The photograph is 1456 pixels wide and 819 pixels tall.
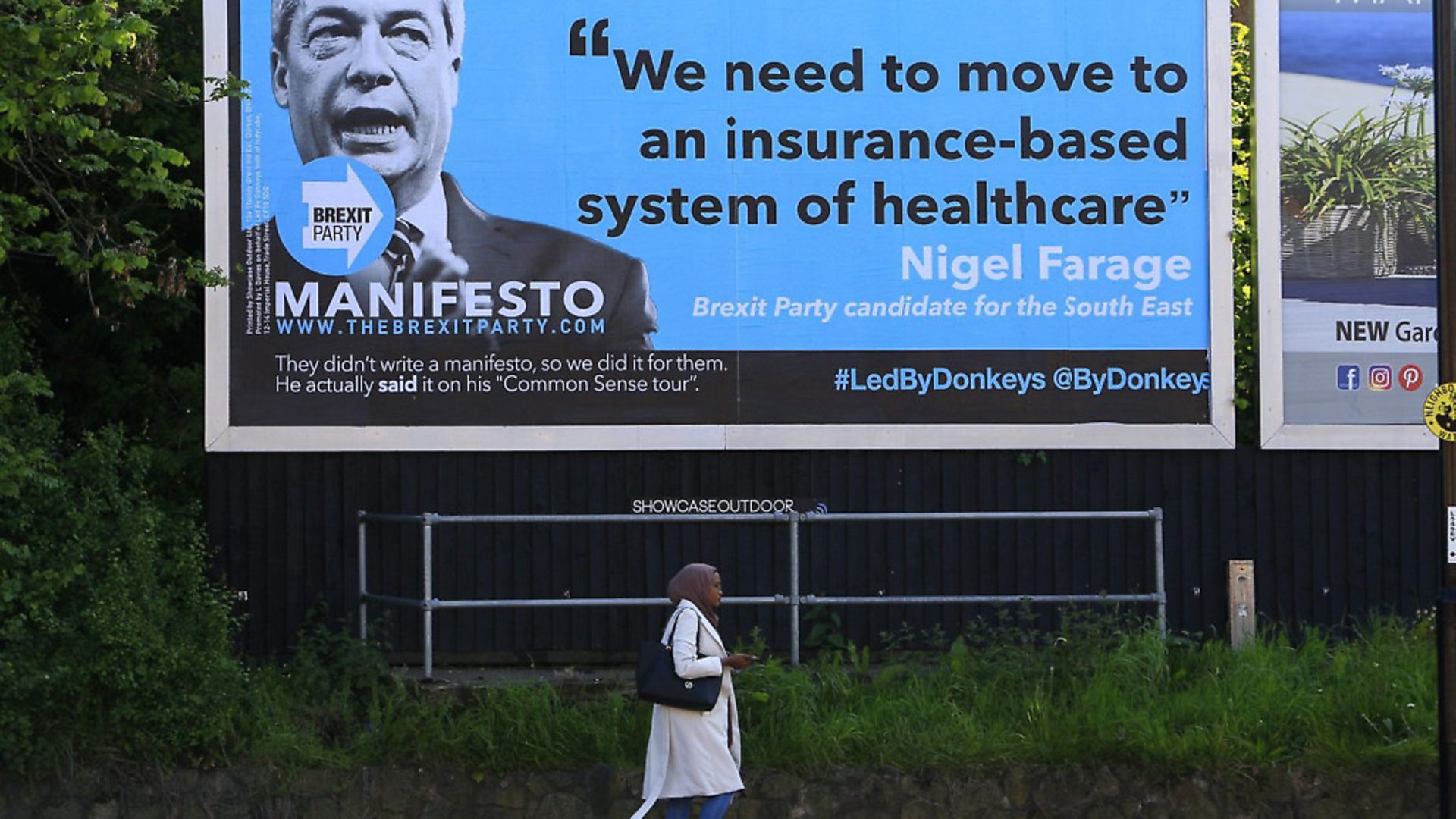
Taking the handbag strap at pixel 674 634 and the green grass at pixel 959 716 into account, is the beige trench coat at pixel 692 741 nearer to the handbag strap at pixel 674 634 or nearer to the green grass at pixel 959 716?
the handbag strap at pixel 674 634

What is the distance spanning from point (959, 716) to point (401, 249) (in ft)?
15.8

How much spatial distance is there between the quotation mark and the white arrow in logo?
173cm

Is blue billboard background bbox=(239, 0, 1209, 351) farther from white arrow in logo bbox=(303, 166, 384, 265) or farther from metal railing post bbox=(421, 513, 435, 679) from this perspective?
metal railing post bbox=(421, 513, 435, 679)

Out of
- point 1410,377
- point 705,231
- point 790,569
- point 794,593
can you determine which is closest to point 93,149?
point 705,231

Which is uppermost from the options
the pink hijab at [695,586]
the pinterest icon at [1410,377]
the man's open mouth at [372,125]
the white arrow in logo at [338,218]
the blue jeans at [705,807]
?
the man's open mouth at [372,125]

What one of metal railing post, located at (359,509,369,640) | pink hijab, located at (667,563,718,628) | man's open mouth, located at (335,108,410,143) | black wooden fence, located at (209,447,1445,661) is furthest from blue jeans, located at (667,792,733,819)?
man's open mouth, located at (335,108,410,143)

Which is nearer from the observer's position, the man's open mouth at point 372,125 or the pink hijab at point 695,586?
the pink hijab at point 695,586

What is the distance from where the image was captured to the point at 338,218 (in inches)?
457

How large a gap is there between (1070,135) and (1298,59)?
1.75 metres

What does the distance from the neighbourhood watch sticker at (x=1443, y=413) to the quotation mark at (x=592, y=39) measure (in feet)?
19.1

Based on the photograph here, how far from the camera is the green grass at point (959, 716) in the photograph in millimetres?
10086

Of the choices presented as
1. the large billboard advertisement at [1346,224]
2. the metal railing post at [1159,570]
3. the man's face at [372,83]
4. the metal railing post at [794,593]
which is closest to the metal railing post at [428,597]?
the metal railing post at [794,593]

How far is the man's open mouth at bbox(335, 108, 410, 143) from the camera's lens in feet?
38.3

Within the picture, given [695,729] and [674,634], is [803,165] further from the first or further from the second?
[695,729]
